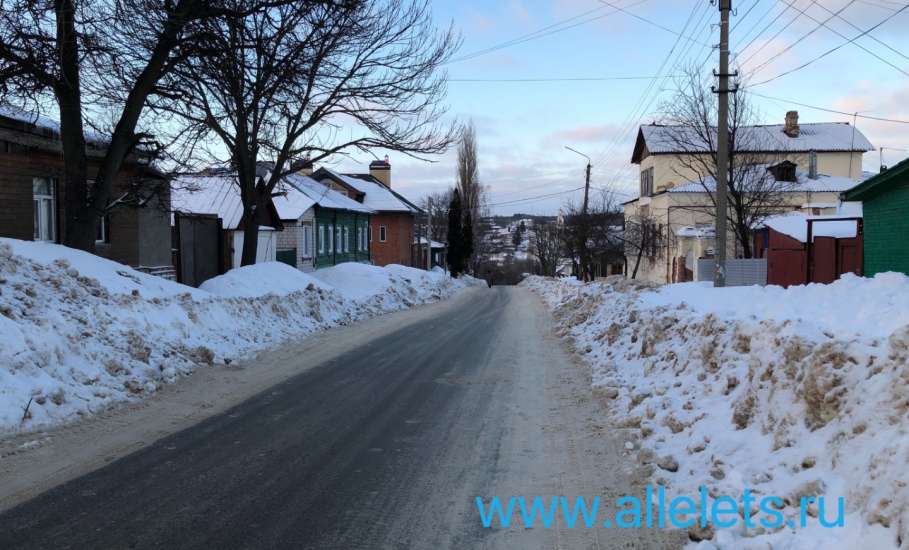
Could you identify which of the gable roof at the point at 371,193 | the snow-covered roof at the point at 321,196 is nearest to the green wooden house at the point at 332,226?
the snow-covered roof at the point at 321,196

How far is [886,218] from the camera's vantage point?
14.2 meters

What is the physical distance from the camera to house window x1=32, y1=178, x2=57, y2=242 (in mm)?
17703

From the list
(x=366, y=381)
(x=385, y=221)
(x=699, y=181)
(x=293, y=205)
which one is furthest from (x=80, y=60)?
(x=385, y=221)

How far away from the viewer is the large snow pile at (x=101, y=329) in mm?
7828

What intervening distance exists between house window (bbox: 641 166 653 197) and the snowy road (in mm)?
42332

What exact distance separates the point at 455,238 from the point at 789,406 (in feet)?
190

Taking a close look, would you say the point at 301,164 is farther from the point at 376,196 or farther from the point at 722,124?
the point at 376,196

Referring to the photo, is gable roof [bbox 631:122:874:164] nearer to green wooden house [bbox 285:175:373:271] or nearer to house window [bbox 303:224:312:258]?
green wooden house [bbox 285:175:373:271]

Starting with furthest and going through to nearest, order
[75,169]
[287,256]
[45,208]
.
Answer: [287,256], [45,208], [75,169]

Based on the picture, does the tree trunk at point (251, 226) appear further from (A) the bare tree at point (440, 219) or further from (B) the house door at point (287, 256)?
(A) the bare tree at point (440, 219)

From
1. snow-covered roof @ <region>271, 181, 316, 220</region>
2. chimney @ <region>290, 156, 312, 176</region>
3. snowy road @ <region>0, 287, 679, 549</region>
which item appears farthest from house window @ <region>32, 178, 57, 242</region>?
snow-covered roof @ <region>271, 181, 316, 220</region>

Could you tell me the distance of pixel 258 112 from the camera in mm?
21453

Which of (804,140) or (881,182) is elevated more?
(804,140)

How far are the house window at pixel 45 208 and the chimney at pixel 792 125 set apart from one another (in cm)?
4924
